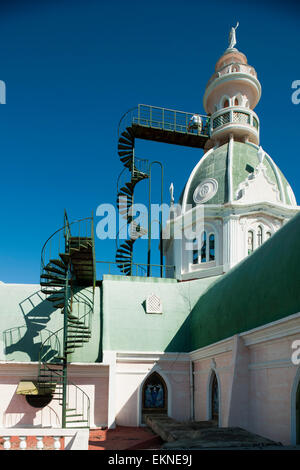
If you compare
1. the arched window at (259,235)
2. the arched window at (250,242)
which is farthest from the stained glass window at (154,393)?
the arched window at (259,235)

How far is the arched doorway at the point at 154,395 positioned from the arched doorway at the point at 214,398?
2991mm

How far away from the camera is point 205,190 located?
25.3 metres

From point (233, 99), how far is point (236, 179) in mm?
7651

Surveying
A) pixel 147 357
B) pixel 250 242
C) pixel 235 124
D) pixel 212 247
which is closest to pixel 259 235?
pixel 250 242

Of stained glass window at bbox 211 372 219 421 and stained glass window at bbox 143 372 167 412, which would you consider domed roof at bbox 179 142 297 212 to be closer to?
stained glass window at bbox 143 372 167 412

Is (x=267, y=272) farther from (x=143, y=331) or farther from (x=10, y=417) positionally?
(x=10, y=417)

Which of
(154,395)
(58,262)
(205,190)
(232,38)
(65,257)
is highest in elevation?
(232,38)

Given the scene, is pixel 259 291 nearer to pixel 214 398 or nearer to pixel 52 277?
pixel 214 398

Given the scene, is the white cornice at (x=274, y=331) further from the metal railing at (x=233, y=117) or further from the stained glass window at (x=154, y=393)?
the metal railing at (x=233, y=117)

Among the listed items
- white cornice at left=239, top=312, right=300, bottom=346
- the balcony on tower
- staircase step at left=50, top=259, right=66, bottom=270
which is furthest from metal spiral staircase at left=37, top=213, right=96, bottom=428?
the balcony on tower

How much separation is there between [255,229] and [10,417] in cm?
1493

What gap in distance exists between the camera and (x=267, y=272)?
12.0 m

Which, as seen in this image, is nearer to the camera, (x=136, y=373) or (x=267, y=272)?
(x=267, y=272)
